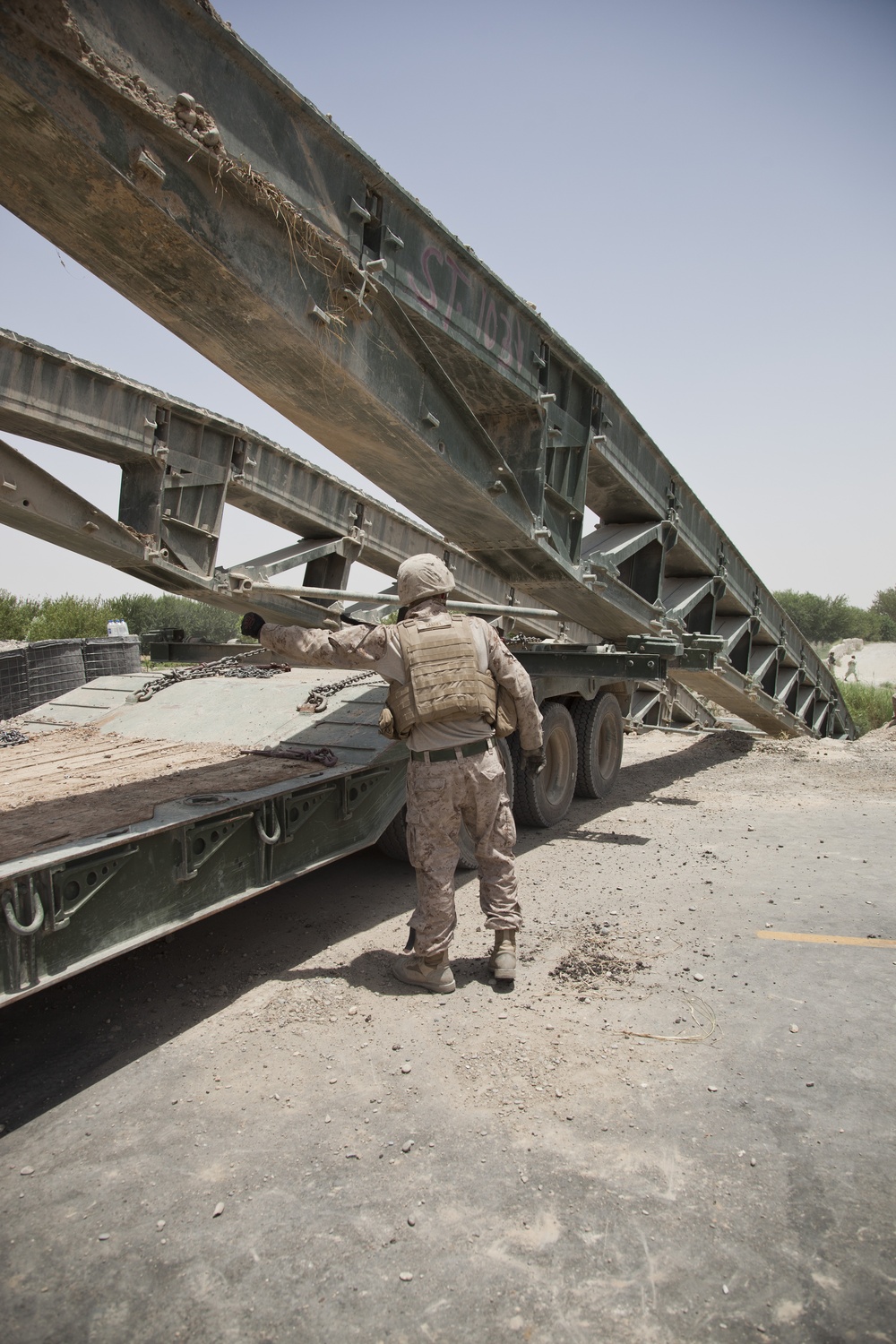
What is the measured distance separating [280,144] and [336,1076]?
13.0ft

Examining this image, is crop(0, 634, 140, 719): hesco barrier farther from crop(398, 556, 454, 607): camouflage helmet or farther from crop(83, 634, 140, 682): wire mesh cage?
crop(398, 556, 454, 607): camouflage helmet

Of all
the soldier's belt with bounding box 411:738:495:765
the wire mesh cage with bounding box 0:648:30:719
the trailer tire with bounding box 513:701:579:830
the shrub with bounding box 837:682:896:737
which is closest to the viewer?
the soldier's belt with bounding box 411:738:495:765

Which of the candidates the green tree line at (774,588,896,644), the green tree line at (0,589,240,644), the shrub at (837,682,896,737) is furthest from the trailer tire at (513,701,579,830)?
the green tree line at (774,588,896,644)

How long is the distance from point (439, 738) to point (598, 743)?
15.9 feet

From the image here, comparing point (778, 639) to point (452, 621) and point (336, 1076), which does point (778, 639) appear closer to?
point (452, 621)

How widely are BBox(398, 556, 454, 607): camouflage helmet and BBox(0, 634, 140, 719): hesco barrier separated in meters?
4.18

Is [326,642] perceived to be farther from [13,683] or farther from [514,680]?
[13,683]

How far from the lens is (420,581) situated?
4586 millimetres

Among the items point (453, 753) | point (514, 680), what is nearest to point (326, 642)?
point (453, 753)

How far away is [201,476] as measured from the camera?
24.1 feet

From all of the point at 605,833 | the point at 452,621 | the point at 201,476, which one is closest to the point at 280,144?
the point at 452,621

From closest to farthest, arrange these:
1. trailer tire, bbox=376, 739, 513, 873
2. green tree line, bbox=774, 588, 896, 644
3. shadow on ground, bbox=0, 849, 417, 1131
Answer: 1. shadow on ground, bbox=0, 849, 417, 1131
2. trailer tire, bbox=376, 739, 513, 873
3. green tree line, bbox=774, 588, 896, 644

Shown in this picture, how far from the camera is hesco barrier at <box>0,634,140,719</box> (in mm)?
7359

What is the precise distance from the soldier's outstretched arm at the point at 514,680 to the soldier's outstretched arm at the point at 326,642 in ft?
2.01
